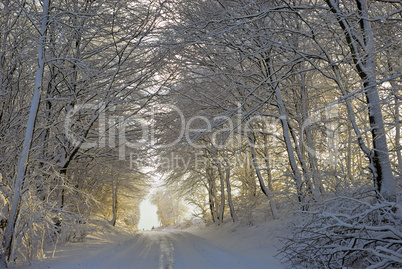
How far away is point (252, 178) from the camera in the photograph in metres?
18.6

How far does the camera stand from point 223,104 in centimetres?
1334

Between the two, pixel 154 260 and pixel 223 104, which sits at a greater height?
pixel 223 104

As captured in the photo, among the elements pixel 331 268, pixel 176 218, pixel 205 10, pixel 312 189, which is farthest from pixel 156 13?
pixel 176 218

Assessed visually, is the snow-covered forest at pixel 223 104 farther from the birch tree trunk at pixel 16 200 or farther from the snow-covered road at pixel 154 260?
the snow-covered road at pixel 154 260

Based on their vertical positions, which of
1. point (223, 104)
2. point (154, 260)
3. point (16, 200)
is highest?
point (223, 104)

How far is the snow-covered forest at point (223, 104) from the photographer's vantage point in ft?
19.0

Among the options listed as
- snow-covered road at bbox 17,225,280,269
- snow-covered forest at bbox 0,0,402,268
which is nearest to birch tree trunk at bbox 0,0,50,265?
snow-covered forest at bbox 0,0,402,268

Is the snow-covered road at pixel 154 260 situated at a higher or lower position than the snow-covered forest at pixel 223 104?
lower

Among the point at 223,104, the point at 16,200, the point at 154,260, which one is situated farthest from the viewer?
the point at 223,104

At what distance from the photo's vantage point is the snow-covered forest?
19.0 ft

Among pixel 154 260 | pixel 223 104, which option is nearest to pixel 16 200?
pixel 154 260

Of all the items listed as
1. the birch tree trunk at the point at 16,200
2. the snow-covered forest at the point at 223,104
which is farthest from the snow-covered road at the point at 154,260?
the birch tree trunk at the point at 16,200

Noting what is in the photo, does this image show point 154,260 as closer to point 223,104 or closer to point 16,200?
point 16,200

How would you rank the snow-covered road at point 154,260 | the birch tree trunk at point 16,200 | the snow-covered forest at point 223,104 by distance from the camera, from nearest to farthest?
the snow-covered forest at point 223,104 < the birch tree trunk at point 16,200 < the snow-covered road at point 154,260
